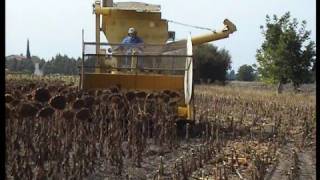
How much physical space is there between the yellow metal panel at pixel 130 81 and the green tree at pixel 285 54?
2557cm

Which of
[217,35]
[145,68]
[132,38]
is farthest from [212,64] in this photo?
[145,68]

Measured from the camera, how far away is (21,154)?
5.75m

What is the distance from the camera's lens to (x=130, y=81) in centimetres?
1033

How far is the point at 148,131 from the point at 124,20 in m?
4.87

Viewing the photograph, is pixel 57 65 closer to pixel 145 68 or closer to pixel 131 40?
pixel 131 40

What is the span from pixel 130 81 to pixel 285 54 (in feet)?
86.9

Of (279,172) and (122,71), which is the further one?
(122,71)

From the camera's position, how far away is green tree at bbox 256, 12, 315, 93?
116ft

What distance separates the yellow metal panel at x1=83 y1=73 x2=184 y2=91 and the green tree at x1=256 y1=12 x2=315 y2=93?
83.9ft

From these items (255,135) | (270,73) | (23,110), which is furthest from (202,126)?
(270,73)

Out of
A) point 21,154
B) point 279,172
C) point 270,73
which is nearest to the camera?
point 21,154

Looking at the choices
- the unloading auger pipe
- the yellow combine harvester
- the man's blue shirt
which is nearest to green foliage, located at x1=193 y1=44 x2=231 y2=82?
the unloading auger pipe

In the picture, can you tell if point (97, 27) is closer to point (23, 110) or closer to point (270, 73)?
point (23, 110)

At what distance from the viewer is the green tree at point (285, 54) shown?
116ft
